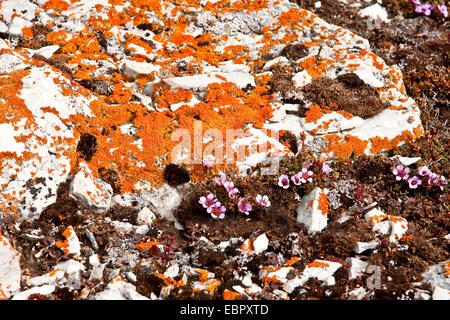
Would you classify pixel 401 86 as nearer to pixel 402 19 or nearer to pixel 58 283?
pixel 402 19

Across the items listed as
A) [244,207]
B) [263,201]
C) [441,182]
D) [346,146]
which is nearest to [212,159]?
[244,207]

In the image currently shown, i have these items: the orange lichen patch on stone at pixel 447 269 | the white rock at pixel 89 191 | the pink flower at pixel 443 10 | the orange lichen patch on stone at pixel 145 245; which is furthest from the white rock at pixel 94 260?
Result: the pink flower at pixel 443 10

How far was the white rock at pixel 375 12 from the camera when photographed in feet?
45.3

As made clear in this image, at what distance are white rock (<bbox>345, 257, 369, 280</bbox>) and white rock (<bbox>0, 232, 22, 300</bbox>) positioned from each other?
5741 mm

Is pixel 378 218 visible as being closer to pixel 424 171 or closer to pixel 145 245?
pixel 424 171

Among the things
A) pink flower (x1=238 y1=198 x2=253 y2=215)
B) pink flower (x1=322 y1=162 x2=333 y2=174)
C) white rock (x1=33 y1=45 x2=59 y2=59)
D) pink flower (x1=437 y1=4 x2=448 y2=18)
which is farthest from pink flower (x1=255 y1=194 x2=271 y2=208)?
pink flower (x1=437 y1=4 x2=448 y2=18)

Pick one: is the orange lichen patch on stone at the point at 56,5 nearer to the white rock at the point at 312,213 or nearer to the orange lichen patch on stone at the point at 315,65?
the orange lichen patch on stone at the point at 315,65

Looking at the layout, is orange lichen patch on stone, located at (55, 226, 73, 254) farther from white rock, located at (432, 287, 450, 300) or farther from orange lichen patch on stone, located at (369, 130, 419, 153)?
orange lichen patch on stone, located at (369, 130, 419, 153)

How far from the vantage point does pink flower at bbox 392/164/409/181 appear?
8562 millimetres

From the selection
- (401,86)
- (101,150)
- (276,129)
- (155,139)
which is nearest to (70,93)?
(101,150)

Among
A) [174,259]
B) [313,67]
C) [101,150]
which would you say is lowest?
[174,259]

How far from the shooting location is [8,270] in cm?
626

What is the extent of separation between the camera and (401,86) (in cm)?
1069
